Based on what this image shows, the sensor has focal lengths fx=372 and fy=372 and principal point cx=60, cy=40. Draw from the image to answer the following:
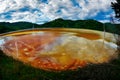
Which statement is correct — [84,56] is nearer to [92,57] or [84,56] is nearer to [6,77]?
[92,57]

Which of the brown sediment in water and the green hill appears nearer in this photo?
the green hill

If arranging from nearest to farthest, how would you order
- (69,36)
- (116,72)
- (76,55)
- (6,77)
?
(116,72), (6,77), (76,55), (69,36)

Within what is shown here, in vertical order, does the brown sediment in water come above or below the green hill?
above

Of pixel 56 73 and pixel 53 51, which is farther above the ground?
pixel 53 51

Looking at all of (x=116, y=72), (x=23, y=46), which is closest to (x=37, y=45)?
(x=23, y=46)

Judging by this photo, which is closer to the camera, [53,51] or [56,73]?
[56,73]

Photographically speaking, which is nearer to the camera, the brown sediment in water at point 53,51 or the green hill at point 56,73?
the green hill at point 56,73

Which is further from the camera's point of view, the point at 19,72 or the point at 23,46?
the point at 23,46

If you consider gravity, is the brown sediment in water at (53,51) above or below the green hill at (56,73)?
above
